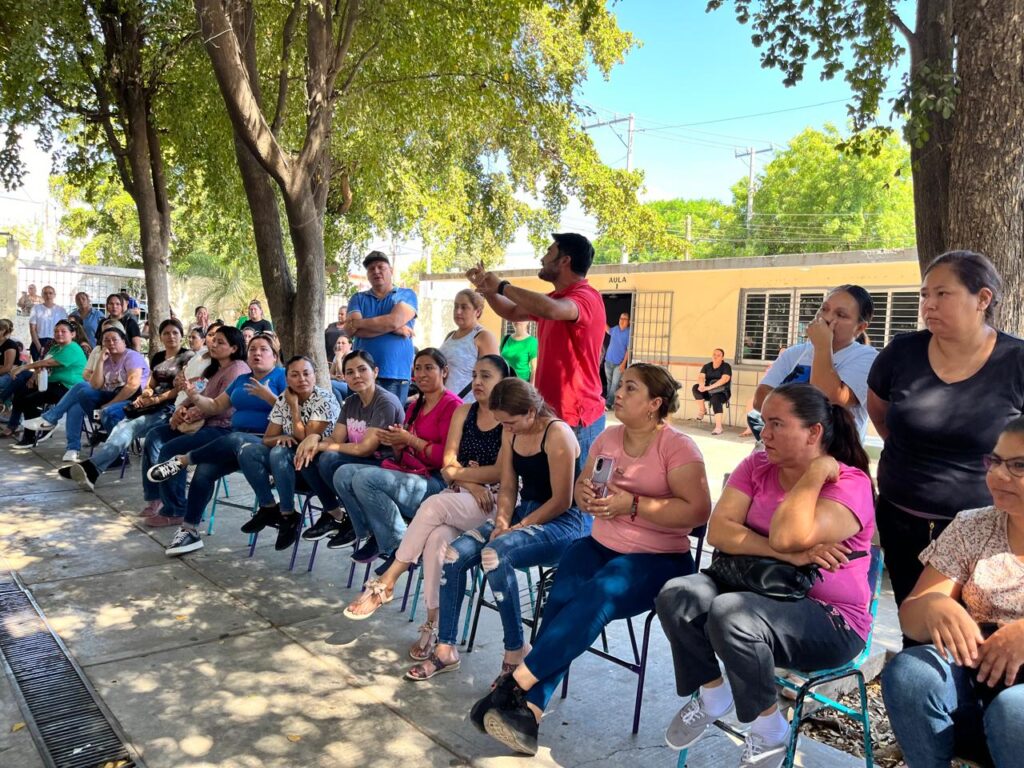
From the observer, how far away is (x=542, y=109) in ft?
27.9

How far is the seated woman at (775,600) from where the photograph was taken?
2609mm

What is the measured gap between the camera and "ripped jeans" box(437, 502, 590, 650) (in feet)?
11.4

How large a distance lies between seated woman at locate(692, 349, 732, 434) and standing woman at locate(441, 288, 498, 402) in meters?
7.64

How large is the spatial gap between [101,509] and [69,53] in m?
5.45

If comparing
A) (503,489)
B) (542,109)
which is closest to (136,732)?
(503,489)

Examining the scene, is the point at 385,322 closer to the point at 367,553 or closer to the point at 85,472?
the point at 367,553

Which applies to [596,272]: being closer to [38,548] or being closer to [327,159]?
[327,159]

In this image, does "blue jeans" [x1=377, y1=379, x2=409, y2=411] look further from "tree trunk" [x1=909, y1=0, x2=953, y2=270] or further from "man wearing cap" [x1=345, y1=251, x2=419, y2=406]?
"tree trunk" [x1=909, y1=0, x2=953, y2=270]

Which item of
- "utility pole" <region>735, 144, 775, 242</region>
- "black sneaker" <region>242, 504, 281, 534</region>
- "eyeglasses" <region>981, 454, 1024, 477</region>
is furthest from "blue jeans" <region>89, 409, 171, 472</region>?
"utility pole" <region>735, 144, 775, 242</region>

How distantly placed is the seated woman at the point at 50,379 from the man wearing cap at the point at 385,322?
476cm

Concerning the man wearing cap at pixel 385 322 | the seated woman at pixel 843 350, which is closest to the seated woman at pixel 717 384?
the man wearing cap at pixel 385 322

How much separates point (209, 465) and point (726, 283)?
10.4 m

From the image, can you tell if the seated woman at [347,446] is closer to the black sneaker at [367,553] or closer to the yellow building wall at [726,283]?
the black sneaker at [367,553]

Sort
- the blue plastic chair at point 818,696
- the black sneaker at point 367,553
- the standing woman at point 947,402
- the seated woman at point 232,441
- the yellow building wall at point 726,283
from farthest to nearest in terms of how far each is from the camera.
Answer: the yellow building wall at point 726,283 < the seated woman at point 232,441 < the black sneaker at point 367,553 < the standing woman at point 947,402 < the blue plastic chair at point 818,696
